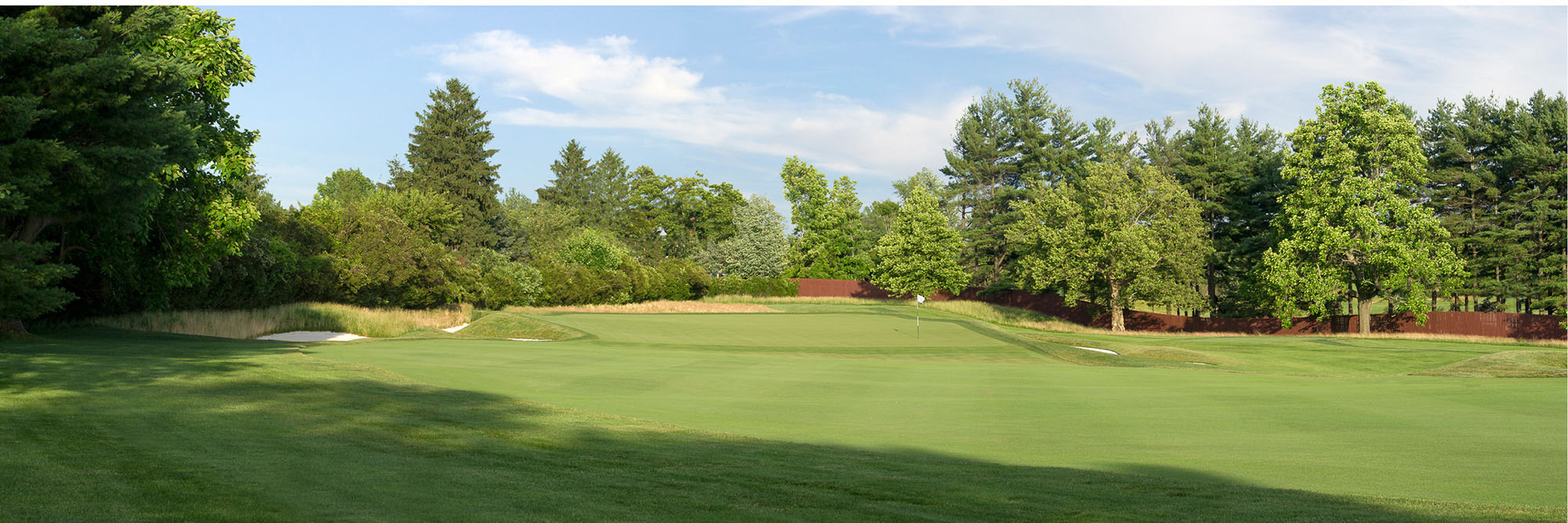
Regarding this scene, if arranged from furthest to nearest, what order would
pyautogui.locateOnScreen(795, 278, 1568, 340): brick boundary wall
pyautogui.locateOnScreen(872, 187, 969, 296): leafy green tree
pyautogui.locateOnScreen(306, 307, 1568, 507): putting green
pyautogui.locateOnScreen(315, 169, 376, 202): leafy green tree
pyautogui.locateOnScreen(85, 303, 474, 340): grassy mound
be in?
pyautogui.locateOnScreen(315, 169, 376, 202): leafy green tree < pyautogui.locateOnScreen(872, 187, 969, 296): leafy green tree < pyautogui.locateOnScreen(795, 278, 1568, 340): brick boundary wall < pyautogui.locateOnScreen(85, 303, 474, 340): grassy mound < pyautogui.locateOnScreen(306, 307, 1568, 507): putting green

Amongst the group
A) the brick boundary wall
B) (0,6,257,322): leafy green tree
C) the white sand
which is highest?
(0,6,257,322): leafy green tree

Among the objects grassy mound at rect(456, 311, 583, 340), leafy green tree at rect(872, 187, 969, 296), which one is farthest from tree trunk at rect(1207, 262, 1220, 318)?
grassy mound at rect(456, 311, 583, 340)

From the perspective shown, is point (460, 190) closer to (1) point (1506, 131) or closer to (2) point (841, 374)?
(2) point (841, 374)

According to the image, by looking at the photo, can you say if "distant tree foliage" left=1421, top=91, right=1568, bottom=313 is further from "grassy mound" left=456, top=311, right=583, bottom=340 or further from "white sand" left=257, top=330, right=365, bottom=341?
"white sand" left=257, top=330, right=365, bottom=341

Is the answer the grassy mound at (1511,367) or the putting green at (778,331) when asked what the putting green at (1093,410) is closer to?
the grassy mound at (1511,367)

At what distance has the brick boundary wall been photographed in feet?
164

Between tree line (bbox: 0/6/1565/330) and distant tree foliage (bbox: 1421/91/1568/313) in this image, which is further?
distant tree foliage (bbox: 1421/91/1568/313)

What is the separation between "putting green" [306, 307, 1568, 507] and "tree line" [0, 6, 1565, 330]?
5.63 metres

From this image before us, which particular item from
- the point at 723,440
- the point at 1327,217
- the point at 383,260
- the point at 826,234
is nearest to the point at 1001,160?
the point at 826,234

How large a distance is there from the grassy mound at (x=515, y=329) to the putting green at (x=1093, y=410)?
6.17m

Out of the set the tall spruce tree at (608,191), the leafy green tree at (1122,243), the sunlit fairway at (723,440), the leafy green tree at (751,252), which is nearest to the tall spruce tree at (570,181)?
the tall spruce tree at (608,191)

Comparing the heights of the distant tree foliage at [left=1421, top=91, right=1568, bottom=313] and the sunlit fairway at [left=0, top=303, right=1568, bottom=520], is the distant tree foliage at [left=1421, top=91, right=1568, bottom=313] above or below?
above

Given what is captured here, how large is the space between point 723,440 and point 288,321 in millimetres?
28992

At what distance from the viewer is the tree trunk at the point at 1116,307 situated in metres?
60.5
